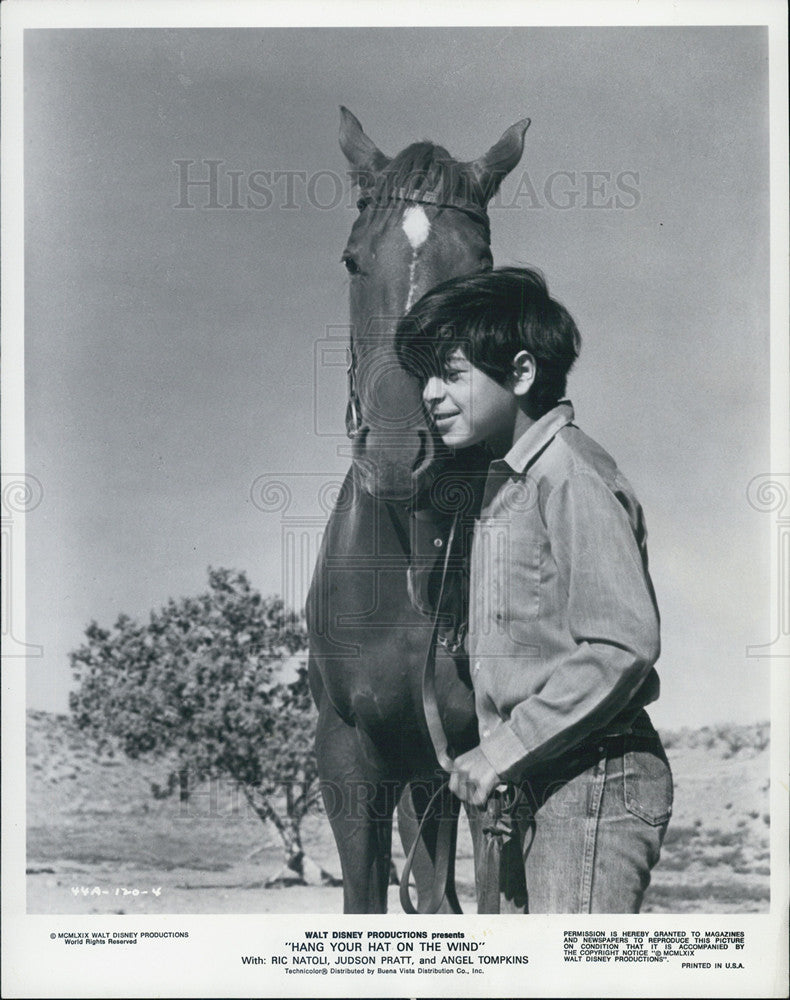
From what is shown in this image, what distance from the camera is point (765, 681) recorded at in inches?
157

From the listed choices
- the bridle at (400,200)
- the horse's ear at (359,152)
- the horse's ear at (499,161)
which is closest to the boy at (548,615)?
the bridle at (400,200)

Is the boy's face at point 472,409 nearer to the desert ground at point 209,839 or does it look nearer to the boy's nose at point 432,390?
the boy's nose at point 432,390

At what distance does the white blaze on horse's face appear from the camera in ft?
12.1

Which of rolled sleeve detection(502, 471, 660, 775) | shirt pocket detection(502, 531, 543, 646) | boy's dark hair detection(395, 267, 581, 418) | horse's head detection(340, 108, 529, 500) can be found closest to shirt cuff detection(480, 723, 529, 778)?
rolled sleeve detection(502, 471, 660, 775)

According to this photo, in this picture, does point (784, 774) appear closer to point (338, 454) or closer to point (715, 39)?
point (338, 454)

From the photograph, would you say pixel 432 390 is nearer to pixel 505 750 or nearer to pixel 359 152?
pixel 359 152

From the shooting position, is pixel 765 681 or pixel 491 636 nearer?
pixel 491 636

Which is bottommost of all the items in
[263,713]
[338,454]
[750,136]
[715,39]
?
[263,713]

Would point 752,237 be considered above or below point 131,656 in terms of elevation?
above

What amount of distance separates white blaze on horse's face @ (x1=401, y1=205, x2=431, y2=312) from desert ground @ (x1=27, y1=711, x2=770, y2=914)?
1.54 meters

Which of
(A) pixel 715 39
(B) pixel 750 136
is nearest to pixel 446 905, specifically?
(B) pixel 750 136

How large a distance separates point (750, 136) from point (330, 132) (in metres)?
1.32

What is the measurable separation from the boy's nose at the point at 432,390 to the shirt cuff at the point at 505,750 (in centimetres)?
94

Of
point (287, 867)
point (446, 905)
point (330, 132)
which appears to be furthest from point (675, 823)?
point (330, 132)
